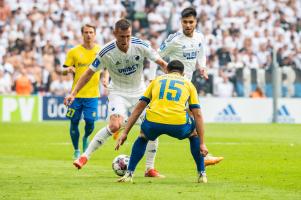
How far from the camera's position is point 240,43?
37062 mm

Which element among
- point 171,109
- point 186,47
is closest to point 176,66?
point 171,109

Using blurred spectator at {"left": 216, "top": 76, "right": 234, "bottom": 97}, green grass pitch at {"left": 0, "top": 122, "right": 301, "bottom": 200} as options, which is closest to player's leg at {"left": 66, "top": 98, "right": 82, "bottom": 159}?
green grass pitch at {"left": 0, "top": 122, "right": 301, "bottom": 200}

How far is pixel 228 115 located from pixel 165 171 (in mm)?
19299

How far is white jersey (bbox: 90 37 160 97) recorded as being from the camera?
1356cm

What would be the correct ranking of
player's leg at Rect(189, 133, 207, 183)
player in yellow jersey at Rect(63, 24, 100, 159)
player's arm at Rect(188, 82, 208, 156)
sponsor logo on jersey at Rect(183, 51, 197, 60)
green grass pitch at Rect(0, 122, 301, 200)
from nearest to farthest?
green grass pitch at Rect(0, 122, 301, 200) → player's arm at Rect(188, 82, 208, 156) → player's leg at Rect(189, 133, 207, 183) → sponsor logo on jersey at Rect(183, 51, 197, 60) → player in yellow jersey at Rect(63, 24, 100, 159)

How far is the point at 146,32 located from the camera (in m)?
Answer: 36.8

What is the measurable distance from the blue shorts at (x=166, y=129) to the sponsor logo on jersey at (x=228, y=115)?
21.4 metres

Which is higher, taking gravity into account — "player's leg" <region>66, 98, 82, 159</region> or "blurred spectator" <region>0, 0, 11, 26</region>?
"blurred spectator" <region>0, 0, 11, 26</region>

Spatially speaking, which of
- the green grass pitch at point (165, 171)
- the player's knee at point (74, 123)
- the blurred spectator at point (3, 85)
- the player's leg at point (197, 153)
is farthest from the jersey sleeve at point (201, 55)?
the blurred spectator at point (3, 85)

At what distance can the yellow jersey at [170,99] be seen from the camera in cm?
1200

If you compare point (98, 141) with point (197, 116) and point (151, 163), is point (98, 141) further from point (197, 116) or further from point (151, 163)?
point (197, 116)

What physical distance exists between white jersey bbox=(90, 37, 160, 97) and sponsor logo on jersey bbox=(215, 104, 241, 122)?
64.4 ft

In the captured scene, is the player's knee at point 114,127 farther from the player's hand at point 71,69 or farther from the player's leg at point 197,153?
the player's hand at point 71,69

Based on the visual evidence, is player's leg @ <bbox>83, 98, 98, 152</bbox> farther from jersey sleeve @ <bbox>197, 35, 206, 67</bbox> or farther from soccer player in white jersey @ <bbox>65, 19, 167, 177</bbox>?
soccer player in white jersey @ <bbox>65, 19, 167, 177</bbox>
